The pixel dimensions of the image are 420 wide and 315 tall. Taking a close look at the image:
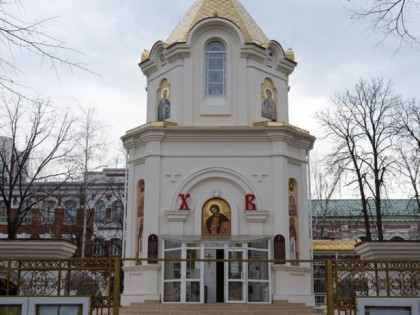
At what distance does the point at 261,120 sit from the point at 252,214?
12.0 feet

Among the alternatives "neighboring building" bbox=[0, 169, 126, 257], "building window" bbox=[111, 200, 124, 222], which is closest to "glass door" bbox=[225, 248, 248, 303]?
"neighboring building" bbox=[0, 169, 126, 257]

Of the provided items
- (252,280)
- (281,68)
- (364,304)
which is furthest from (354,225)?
(364,304)

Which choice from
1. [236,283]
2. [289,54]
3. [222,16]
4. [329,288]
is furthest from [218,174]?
[329,288]

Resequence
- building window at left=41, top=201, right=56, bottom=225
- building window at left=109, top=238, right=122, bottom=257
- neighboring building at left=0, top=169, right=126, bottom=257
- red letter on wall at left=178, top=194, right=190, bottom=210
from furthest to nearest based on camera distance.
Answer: building window at left=109, top=238, right=122, bottom=257
building window at left=41, top=201, right=56, bottom=225
neighboring building at left=0, top=169, right=126, bottom=257
red letter on wall at left=178, top=194, right=190, bottom=210

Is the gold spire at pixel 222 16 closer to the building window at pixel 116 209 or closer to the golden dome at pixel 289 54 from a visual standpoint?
the golden dome at pixel 289 54

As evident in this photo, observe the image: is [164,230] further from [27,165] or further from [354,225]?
[354,225]

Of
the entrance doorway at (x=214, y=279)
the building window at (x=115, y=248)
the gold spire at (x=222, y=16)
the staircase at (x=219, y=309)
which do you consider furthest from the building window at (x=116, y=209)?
the staircase at (x=219, y=309)

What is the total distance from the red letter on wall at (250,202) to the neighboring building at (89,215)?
50.0 feet

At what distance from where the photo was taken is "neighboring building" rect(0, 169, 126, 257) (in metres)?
33.4

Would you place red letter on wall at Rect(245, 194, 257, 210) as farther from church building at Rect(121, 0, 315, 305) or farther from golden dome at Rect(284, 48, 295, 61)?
golden dome at Rect(284, 48, 295, 61)

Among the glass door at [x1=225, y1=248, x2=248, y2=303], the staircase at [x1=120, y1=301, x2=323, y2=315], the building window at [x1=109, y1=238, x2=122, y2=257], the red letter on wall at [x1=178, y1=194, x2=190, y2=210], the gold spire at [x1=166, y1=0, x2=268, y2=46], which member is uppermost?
the gold spire at [x1=166, y1=0, x2=268, y2=46]

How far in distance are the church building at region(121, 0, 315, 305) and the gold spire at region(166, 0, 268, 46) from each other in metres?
0.08

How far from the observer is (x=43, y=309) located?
947 centimetres

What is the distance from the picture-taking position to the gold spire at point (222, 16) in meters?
20.9
